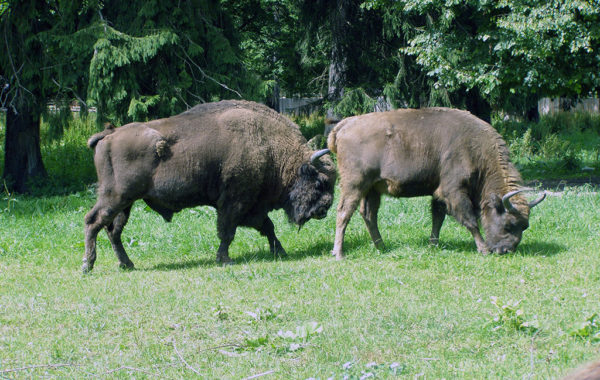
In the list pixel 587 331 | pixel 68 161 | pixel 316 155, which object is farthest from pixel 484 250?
pixel 68 161

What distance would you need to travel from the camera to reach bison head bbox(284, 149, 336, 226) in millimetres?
10047

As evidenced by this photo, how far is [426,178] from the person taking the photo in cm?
959

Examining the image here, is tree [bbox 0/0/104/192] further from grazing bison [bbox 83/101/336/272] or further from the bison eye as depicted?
the bison eye

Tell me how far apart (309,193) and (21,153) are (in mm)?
10544

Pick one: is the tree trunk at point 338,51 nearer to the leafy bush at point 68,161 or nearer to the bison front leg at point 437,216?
the leafy bush at point 68,161

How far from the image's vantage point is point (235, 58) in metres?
16.4

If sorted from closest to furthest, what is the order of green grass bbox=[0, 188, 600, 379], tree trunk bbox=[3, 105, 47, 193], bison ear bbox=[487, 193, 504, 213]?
green grass bbox=[0, 188, 600, 379]
bison ear bbox=[487, 193, 504, 213]
tree trunk bbox=[3, 105, 47, 193]

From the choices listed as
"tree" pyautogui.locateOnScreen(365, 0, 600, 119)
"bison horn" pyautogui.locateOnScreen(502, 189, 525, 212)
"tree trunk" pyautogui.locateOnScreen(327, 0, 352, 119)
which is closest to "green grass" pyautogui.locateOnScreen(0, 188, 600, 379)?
"bison horn" pyautogui.locateOnScreen(502, 189, 525, 212)

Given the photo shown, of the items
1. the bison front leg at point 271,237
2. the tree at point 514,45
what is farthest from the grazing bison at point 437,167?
the tree at point 514,45

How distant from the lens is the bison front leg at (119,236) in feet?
31.1

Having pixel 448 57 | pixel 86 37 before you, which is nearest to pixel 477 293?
pixel 448 57

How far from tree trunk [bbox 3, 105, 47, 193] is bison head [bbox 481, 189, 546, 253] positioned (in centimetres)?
1242

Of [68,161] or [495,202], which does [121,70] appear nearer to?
[68,161]

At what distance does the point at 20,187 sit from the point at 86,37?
4713mm
